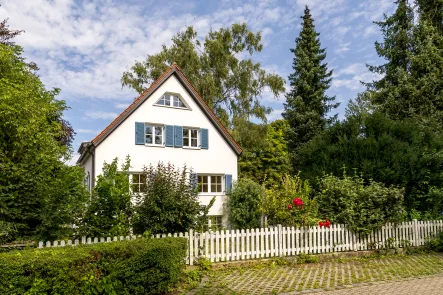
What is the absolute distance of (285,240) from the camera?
1075 cm

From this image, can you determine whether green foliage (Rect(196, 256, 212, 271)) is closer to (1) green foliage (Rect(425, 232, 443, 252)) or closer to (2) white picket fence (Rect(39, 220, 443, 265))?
(2) white picket fence (Rect(39, 220, 443, 265))

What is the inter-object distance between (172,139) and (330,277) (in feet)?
42.8

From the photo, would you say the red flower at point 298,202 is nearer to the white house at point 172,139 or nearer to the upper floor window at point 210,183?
the white house at point 172,139

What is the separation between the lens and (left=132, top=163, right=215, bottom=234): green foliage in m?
9.75

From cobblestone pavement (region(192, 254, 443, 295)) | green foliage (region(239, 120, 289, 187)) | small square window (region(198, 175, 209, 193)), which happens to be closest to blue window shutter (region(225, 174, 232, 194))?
small square window (region(198, 175, 209, 193))

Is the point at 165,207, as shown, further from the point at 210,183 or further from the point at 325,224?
the point at 210,183

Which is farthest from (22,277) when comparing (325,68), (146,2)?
(325,68)

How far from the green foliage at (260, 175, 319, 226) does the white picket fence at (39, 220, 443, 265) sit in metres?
0.42

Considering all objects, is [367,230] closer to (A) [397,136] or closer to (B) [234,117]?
(A) [397,136]

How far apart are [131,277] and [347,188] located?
311 inches

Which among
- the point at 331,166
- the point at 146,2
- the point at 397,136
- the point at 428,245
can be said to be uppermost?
the point at 146,2

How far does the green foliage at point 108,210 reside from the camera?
935cm

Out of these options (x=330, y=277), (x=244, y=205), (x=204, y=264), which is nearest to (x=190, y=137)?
(x=244, y=205)

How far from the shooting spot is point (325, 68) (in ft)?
101
